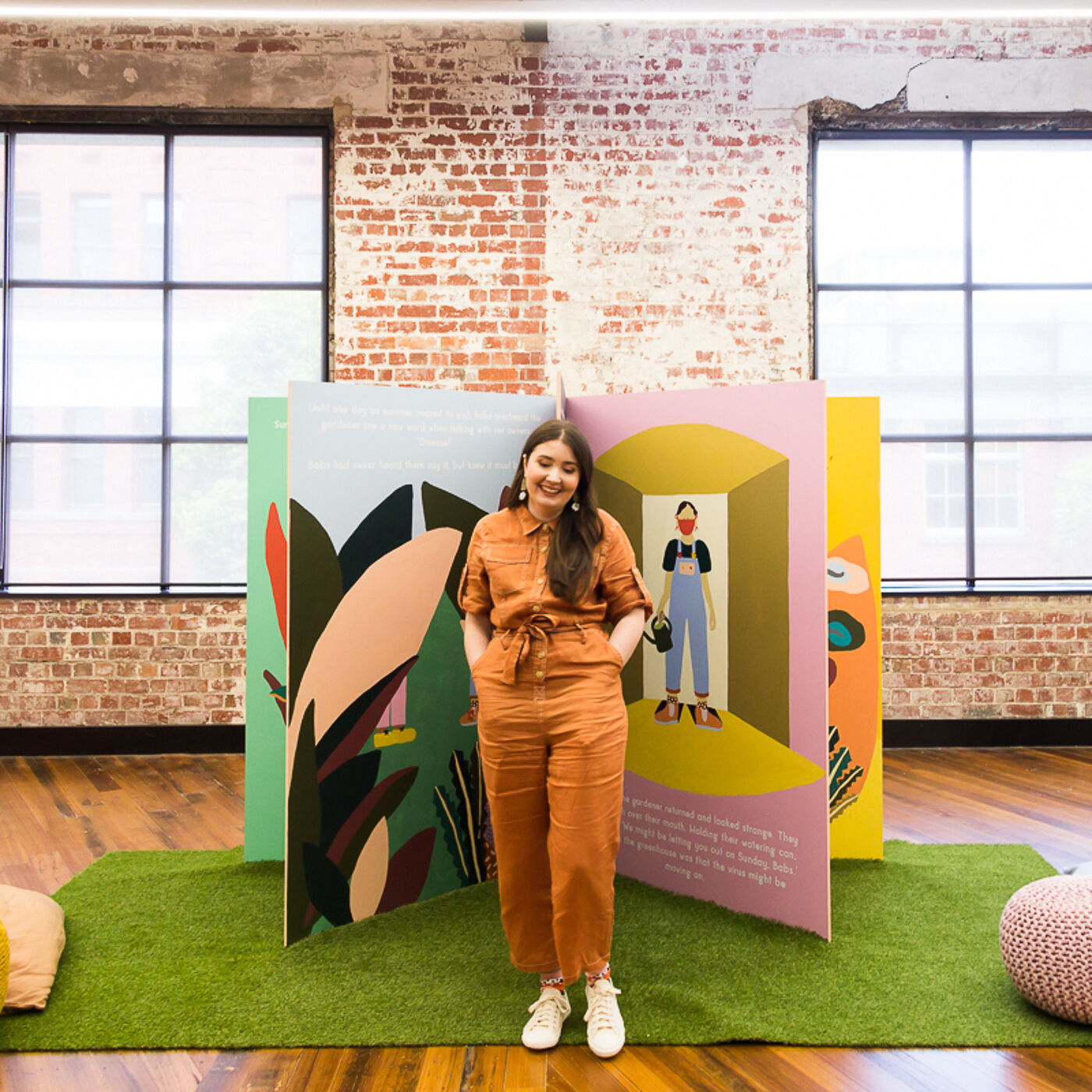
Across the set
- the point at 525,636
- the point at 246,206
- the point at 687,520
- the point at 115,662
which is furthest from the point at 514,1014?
the point at 246,206

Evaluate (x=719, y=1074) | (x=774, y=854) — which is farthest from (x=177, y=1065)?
(x=774, y=854)

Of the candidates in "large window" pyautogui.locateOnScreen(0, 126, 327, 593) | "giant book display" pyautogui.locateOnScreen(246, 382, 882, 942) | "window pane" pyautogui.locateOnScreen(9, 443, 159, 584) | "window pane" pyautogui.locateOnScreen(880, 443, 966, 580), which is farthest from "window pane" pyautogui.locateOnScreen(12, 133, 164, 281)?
"window pane" pyautogui.locateOnScreen(880, 443, 966, 580)

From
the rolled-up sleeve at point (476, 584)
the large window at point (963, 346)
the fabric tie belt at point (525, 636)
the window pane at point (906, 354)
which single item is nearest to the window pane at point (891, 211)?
the large window at point (963, 346)

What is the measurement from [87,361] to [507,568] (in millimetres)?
3946

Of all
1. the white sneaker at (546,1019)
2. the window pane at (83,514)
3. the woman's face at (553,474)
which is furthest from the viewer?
the window pane at (83,514)

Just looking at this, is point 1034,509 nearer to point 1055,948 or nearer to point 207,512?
point 1055,948

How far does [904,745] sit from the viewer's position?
486 centimetres

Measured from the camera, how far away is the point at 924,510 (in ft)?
16.4

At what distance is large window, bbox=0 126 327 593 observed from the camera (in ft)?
15.8

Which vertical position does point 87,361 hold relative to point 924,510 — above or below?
above

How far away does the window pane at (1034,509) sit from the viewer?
4.98 metres

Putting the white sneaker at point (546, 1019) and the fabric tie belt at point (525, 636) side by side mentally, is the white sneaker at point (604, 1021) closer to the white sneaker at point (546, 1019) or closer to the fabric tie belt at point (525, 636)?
the white sneaker at point (546, 1019)

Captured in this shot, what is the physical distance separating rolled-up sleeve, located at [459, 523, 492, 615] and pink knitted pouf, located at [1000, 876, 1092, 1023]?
1708 millimetres

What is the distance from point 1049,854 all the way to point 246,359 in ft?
15.8
